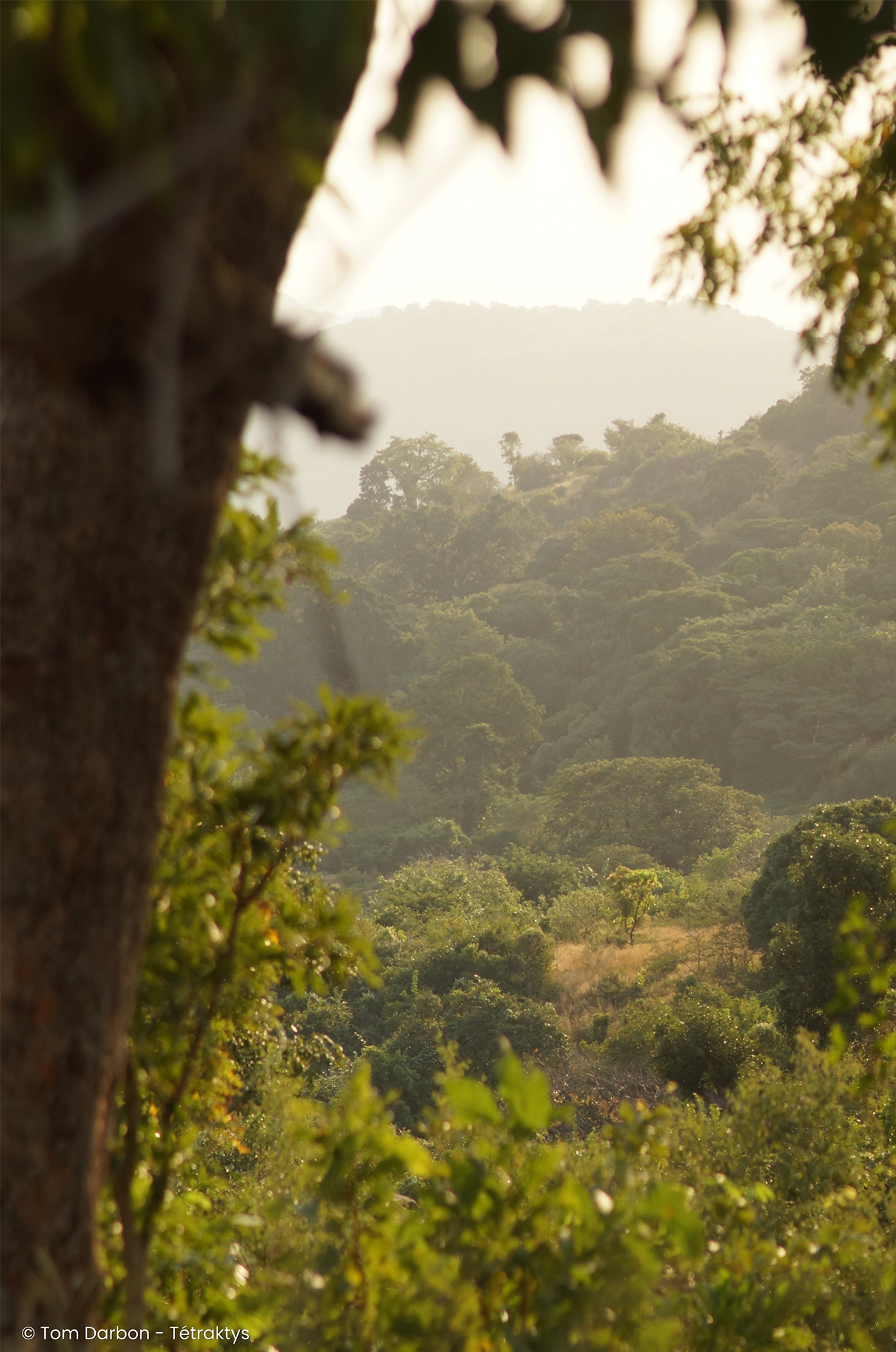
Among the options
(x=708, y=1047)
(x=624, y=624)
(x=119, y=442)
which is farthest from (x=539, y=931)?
(x=624, y=624)

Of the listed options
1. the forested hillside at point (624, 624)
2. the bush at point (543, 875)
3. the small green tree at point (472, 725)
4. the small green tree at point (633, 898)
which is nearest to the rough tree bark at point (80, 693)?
the small green tree at point (633, 898)

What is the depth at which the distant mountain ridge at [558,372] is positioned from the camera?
152 meters

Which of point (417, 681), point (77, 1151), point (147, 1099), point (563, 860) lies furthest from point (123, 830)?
point (417, 681)

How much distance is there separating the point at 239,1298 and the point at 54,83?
1.92 meters

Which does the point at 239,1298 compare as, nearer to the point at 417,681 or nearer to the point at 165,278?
the point at 165,278

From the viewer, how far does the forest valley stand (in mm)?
1771

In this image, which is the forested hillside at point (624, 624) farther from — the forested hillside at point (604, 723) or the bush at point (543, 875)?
the bush at point (543, 875)

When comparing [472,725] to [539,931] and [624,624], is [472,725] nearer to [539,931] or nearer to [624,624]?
[624,624]

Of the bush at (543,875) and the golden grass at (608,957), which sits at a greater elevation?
the bush at (543,875)

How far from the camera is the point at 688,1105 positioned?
6.30 metres

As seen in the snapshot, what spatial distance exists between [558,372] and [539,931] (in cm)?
15458

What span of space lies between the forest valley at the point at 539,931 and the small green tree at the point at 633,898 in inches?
2.0

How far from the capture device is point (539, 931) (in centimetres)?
1678

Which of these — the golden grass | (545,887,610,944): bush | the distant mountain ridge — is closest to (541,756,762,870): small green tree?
(545,887,610,944): bush
